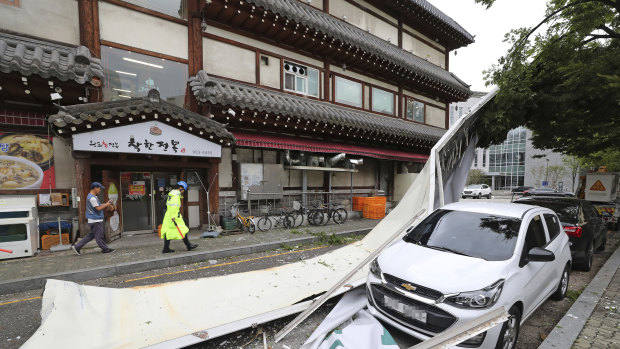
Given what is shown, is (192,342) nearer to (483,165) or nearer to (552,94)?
(552,94)

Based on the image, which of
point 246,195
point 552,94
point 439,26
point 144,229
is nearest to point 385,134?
point 552,94

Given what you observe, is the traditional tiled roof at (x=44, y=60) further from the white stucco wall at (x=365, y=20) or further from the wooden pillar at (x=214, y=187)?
the white stucco wall at (x=365, y=20)

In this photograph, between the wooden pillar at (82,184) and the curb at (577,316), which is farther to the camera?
the wooden pillar at (82,184)

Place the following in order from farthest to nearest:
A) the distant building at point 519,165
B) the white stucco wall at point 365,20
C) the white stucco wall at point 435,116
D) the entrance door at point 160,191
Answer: the distant building at point 519,165, the white stucco wall at point 435,116, the white stucco wall at point 365,20, the entrance door at point 160,191

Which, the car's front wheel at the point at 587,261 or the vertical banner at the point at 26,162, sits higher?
the vertical banner at the point at 26,162

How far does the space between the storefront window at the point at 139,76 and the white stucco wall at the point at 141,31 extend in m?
0.34

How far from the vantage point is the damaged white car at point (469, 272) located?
2.75 meters

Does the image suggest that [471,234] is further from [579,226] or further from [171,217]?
[171,217]

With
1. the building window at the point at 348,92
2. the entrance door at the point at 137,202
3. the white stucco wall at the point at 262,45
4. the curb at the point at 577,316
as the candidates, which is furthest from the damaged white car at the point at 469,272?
the building window at the point at 348,92

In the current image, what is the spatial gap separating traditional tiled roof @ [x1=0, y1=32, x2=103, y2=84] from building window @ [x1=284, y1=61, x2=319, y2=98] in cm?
648

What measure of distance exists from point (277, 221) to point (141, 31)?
7.78 meters

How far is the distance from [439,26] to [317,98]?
10660 millimetres

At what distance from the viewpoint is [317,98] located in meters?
11.8

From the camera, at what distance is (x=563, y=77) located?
326 inches
